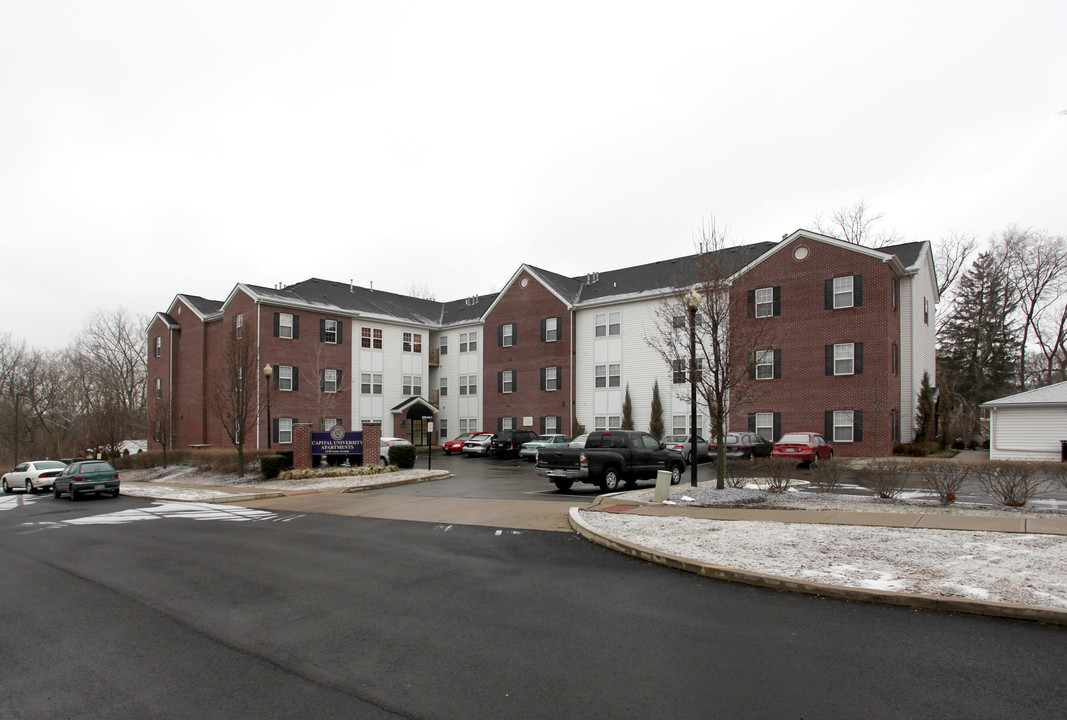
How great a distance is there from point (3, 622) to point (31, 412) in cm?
7278

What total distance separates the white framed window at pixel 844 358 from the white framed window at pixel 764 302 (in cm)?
372

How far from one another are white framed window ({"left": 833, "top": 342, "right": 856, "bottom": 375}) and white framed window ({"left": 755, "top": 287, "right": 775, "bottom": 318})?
372 cm

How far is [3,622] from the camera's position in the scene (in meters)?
7.17

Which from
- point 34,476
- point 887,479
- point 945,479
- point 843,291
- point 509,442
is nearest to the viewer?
point 945,479

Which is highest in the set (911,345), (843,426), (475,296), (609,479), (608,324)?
(475,296)

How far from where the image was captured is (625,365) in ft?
131

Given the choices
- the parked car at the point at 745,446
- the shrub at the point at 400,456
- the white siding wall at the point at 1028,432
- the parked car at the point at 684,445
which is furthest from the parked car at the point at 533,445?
the white siding wall at the point at 1028,432

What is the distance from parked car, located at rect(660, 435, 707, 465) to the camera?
3002cm

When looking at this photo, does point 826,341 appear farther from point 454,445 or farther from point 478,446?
point 454,445

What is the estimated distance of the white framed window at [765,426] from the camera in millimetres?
32750

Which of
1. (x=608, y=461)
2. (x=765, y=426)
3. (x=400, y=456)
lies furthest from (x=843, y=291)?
(x=400, y=456)

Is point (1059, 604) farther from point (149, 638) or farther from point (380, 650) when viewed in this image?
point (149, 638)

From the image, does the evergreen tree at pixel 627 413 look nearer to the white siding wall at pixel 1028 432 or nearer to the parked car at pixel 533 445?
the parked car at pixel 533 445

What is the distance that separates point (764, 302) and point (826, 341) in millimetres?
3730
